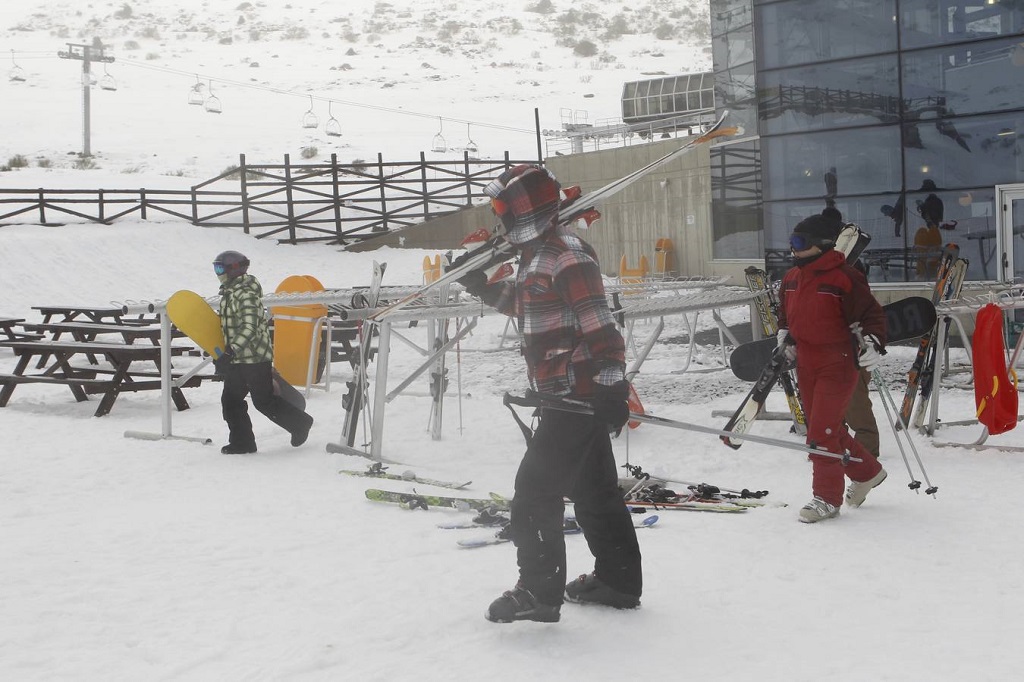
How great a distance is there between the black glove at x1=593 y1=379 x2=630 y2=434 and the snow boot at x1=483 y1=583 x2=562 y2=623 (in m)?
0.72

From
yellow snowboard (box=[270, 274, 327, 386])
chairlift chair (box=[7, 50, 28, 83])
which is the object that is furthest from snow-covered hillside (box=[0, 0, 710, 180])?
yellow snowboard (box=[270, 274, 327, 386])

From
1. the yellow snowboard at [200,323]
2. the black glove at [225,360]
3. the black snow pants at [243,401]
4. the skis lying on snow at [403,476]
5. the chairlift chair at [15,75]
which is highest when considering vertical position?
the chairlift chair at [15,75]

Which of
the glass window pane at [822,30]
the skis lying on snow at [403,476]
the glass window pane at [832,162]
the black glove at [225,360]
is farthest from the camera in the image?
the glass window pane at [832,162]

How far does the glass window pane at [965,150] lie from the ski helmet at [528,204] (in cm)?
1218

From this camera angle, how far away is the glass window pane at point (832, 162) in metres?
14.9

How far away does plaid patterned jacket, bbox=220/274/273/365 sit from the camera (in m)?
7.66

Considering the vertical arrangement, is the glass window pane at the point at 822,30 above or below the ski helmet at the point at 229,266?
above

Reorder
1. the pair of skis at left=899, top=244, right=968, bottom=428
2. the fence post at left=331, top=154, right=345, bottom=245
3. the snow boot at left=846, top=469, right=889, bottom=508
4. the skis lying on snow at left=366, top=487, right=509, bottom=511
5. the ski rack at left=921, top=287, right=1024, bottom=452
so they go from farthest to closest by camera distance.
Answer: the fence post at left=331, top=154, right=345, bottom=245, the pair of skis at left=899, top=244, right=968, bottom=428, the ski rack at left=921, top=287, right=1024, bottom=452, the skis lying on snow at left=366, top=487, right=509, bottom=511, the snow boot at left=846, top=469, right=889, bottom=508

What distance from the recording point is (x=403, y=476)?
6.87 m

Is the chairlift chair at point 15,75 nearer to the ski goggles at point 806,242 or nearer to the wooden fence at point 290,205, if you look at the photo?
the wooden fence at point 290,205

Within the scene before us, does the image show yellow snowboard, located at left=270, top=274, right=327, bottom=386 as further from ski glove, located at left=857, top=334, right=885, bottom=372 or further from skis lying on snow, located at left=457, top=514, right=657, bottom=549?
ski glove, located at left=857, top=334, right=885, bottom=372

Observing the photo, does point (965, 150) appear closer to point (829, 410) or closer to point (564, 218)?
point (829, 410)

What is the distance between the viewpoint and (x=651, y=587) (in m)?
4.24

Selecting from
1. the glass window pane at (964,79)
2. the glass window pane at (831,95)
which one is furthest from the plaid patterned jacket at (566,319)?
the glass window pane at (831,95)
